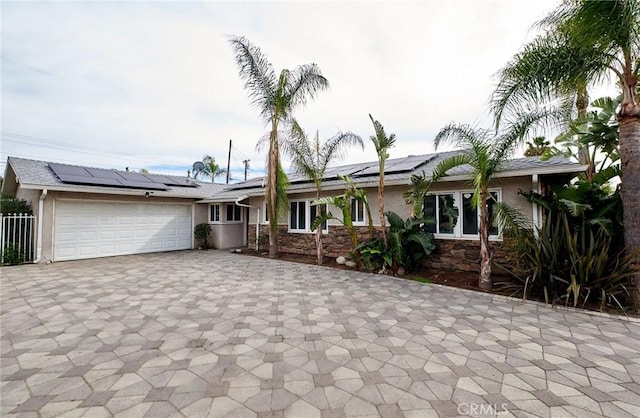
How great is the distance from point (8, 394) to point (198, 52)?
8.66 m

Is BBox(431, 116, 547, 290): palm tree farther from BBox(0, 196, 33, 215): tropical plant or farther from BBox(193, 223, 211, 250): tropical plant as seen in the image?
BBox(0, 196, 33, 215): tropical plant

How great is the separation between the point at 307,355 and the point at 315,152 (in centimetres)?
761

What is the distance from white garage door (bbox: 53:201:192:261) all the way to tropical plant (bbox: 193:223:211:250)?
49cm

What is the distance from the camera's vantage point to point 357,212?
1016cm

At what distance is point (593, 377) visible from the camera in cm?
293

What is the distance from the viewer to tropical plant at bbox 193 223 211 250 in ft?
45.4

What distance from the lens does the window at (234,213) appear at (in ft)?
47.4

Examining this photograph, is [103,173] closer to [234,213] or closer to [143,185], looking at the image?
[143,185]

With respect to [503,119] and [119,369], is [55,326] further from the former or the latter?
[503,119]

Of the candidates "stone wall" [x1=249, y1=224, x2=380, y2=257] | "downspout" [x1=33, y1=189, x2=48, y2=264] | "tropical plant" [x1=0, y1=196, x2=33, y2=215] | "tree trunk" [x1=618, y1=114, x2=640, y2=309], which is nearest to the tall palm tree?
"tree trunk" [x1=618, y1=114, x2=640, y2=309]

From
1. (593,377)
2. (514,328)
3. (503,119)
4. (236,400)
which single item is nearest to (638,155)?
(503,119)

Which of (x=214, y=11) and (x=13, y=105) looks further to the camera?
(x=13, y=105)

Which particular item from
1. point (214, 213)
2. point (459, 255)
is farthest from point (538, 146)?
point (214, 213)

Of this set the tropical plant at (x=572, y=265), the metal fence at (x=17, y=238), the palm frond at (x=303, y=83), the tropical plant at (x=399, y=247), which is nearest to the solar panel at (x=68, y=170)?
the metal fence at (x=17, y=238)
